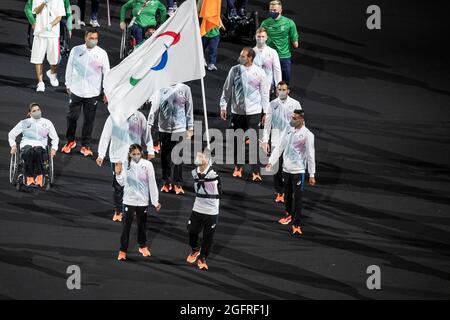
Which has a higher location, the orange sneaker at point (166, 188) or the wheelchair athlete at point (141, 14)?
the wheelchair athlete at point (141, 14)

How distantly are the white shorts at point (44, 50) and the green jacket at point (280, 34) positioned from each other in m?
3.91

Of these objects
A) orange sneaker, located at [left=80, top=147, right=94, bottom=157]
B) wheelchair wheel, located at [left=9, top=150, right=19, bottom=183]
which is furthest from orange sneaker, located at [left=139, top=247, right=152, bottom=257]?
orange sneaker, located at [left=80, top=147, right=94, bottom=157]

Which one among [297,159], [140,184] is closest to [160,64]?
[140,184]

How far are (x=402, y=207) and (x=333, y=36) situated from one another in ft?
30.1

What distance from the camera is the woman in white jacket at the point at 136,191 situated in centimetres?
2139

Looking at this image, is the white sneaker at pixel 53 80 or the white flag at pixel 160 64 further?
the white sneaker at pixel 53 80

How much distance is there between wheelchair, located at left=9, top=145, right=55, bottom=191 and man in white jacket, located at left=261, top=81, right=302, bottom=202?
3.40 metres

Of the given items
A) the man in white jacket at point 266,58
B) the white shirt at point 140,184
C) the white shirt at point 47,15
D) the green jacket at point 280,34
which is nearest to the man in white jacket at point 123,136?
the white shirt at point 140,184

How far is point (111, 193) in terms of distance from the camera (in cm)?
2391

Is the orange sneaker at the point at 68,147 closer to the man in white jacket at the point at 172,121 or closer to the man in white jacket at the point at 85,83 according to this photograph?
the man in white jacket at the point at 85,83

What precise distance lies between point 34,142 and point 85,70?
2.03m

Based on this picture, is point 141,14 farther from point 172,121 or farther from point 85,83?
point 172,121

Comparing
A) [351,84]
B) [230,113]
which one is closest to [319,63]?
[351,84]

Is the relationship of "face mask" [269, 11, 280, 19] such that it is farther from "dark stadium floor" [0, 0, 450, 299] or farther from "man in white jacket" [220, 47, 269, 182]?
"man in white jacket" [220, 47, 269, 182]
